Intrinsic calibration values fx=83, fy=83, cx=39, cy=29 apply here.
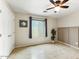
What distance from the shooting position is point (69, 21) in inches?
230

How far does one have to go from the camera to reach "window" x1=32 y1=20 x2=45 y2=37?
6.27 meters

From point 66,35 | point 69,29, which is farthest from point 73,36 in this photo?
point 66,35

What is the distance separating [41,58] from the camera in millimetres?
3477

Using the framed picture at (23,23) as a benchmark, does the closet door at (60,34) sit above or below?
below

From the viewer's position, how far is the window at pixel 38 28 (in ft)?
20.6

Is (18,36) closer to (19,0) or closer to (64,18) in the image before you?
(19,0)

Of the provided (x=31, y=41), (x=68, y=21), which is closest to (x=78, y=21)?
(x=68, y=21)

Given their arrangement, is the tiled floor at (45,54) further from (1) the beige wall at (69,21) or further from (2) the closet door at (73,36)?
(1) the beige wall at (69,21)

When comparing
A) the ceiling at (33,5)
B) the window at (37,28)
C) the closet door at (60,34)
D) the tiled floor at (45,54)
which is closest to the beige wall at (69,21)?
the closet door at (60,34)

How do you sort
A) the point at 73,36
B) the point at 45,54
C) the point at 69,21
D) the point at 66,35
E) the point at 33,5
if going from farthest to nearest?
the point at 66,35 < the point at 69,21 < the point at 73,36 < the point at 45,54 < the point at 33,5

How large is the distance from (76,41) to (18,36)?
149 inches

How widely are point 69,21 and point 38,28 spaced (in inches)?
93.4

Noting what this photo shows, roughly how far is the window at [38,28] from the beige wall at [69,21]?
4.80ft

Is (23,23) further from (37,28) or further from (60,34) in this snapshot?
(60,34)
